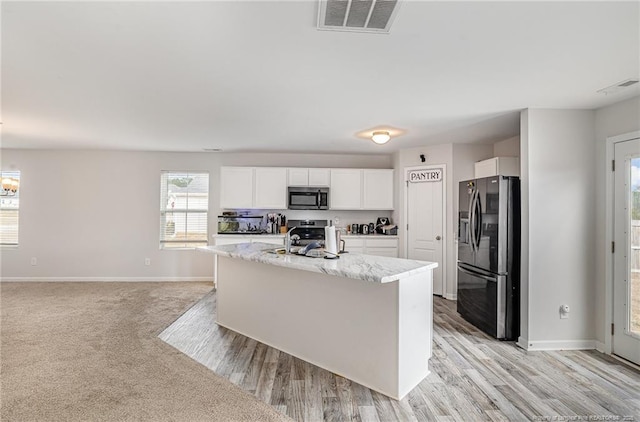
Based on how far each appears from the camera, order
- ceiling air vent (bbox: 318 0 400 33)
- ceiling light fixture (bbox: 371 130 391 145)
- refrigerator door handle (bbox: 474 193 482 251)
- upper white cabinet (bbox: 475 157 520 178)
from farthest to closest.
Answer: upper white cabinet (bbox: 475 157 520 178) → ceiling light fixture (bbox: 371 130 391 145) → refrigerator door handle (bbox: 474 193 482 251) → ceiling air vent (bbox: 318 0 400 33)

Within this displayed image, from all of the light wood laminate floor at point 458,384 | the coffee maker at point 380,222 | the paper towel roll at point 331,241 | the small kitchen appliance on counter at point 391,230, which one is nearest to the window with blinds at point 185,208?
the light wood laminate floor at point 458,384

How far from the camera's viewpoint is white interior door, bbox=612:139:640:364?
9.96ft

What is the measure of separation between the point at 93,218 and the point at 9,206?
1.48 metres

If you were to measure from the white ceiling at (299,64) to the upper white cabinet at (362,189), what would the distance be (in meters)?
1.76

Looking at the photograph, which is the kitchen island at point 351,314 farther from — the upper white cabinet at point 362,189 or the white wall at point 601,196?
the upper white cabinet at point 362,189

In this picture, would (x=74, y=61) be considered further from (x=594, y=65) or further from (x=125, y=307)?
(x=594, y=65)

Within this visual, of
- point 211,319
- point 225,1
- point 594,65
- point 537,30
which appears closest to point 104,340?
point 211,319

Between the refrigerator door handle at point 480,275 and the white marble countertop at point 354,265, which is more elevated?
the white marble countertop at point 354,265

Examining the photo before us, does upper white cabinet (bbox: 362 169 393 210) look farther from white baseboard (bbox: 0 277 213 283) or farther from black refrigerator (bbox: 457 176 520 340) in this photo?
white baseboard (bbox: 0 277 213 283)

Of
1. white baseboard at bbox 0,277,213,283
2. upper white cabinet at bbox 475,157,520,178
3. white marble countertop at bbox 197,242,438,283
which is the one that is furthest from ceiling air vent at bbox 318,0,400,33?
white baseboard at bbox 0,277,213,283

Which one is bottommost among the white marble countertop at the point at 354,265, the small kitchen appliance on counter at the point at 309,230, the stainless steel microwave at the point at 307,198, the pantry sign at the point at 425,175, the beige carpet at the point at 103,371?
the beige carpet at the point at 103,371

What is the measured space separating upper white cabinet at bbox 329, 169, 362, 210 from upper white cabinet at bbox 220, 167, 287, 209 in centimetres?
88

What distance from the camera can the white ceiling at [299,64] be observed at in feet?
5.98

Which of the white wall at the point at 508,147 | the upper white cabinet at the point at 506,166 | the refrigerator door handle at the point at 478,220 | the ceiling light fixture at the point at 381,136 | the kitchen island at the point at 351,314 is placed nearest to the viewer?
the kitchen island at the point at 351,314
